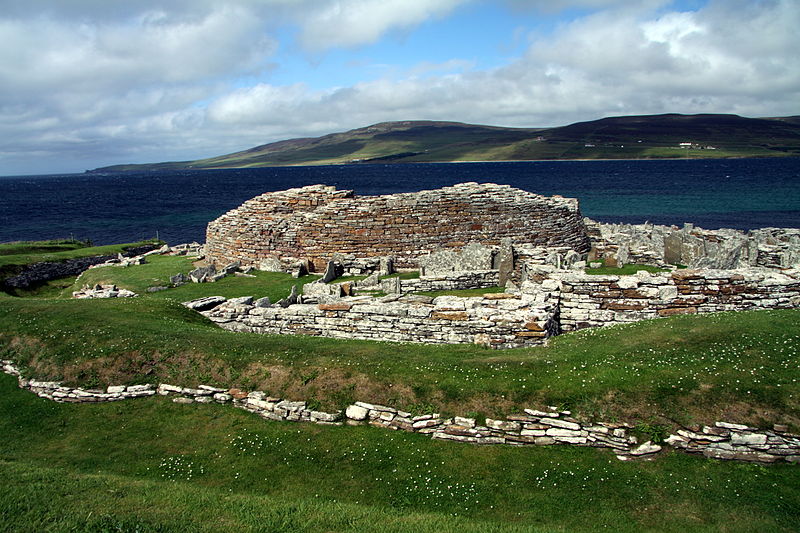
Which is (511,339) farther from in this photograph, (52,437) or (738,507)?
(52,437)

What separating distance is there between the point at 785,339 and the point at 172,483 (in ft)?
44.4

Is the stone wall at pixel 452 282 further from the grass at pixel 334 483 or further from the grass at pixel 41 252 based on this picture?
the grass at pixel 41 252

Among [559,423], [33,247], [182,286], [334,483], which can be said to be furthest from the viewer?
[33,247]

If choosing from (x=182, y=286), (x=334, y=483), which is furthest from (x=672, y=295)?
(x=182, y=286)

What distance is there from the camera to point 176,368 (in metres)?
12.4

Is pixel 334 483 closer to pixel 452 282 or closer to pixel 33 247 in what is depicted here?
pixel 452 282

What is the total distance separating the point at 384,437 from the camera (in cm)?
999

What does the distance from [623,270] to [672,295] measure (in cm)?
811

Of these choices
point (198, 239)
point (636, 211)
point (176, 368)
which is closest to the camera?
point (176, 368)

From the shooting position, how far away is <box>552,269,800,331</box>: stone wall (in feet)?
49.5

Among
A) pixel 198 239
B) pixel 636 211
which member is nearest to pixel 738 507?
pixel 198 239

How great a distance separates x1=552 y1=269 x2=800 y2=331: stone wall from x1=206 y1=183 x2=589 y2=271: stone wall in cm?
1135

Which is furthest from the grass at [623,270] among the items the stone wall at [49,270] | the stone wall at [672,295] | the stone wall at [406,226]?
the stone wall at [49,270]

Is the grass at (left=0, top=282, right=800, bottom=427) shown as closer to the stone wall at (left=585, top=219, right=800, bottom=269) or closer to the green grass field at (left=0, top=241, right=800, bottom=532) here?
the green grass field at (left=0, top=241, right=800, bottom=532)
